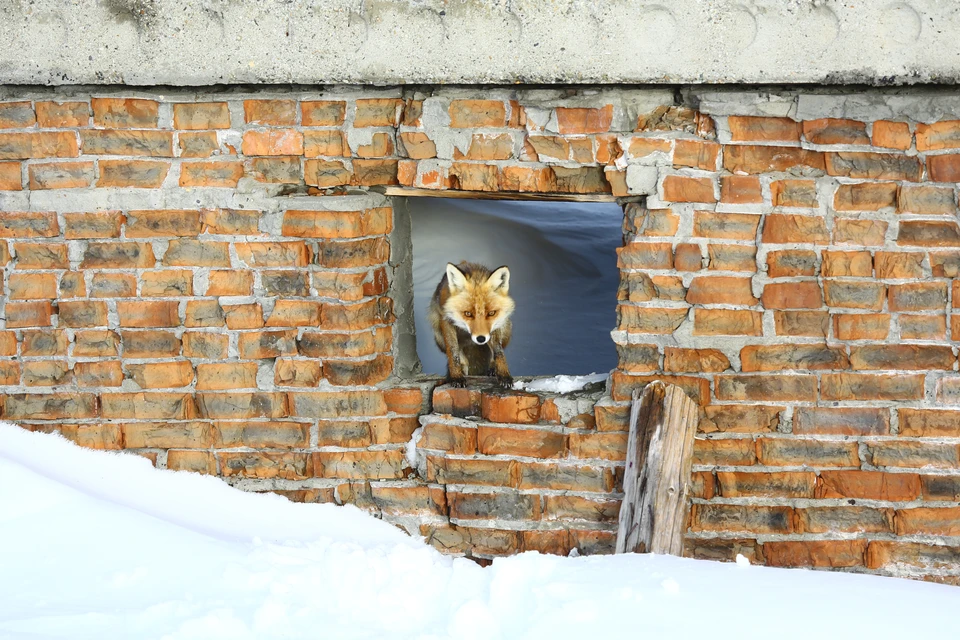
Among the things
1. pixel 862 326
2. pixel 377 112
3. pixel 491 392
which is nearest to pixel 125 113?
pixel 377 112

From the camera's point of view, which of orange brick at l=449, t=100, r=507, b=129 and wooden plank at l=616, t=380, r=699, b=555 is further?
orange brick at l=449, t=100, r=507, b=129

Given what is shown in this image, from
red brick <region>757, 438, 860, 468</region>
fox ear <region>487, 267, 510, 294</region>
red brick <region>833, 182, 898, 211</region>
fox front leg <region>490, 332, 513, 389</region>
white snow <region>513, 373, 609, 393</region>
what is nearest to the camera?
red brick <region>833, 182, 898, 211</region>

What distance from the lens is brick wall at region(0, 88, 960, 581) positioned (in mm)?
2982

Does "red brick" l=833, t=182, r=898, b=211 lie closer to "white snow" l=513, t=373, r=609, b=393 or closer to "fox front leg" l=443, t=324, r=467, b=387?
"white snow" l=513, t=373, r=609, b=393

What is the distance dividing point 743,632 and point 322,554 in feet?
4.16

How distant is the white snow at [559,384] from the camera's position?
11.0 feet

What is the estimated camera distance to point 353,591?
228 cm

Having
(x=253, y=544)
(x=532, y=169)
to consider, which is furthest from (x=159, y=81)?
(x=253, y=544)

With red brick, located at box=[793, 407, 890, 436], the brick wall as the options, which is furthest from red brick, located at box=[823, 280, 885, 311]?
red brick, located at box=[793, 407, 890, 436]

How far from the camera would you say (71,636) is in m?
1.99

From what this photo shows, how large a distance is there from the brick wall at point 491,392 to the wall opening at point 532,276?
191 centimetres

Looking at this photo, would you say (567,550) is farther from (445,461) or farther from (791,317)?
(791,317)

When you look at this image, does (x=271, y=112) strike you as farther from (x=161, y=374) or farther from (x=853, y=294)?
(x=853, y=294)

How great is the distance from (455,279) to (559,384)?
0.87m
